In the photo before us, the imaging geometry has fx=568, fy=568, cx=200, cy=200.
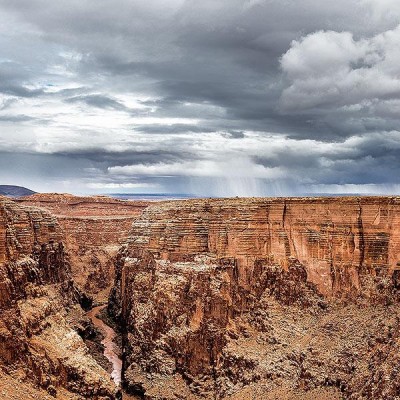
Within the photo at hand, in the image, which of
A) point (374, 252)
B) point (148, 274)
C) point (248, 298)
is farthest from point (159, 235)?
point (374, 252)

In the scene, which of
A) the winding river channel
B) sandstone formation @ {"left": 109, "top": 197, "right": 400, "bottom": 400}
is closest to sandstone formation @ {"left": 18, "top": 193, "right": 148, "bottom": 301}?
the winding river channel

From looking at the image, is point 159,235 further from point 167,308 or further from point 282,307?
point 282,307

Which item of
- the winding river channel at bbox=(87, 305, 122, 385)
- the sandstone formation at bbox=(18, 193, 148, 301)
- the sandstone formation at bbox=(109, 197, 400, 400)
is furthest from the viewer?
the sandstone formation at bbox=(18, 193, 148, 301)

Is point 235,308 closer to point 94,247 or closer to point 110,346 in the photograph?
point 110,346

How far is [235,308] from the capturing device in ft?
184

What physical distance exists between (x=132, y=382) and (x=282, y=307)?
643 inches

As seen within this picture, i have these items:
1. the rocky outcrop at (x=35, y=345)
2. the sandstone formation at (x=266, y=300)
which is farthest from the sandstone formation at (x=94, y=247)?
the rocky outcrop at (x=35, y=345)

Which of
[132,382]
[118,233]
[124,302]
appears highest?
[118,233]

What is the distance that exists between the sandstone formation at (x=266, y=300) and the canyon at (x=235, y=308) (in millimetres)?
106

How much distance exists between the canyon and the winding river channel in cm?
159

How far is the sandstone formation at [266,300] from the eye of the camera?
1923 inches

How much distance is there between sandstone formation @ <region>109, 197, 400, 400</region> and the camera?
48.8 m

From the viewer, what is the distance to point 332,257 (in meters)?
54.8

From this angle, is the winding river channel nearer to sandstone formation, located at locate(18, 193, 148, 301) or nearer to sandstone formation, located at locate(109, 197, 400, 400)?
sandstone formation, located at locate(109, 197, 400, 400)
